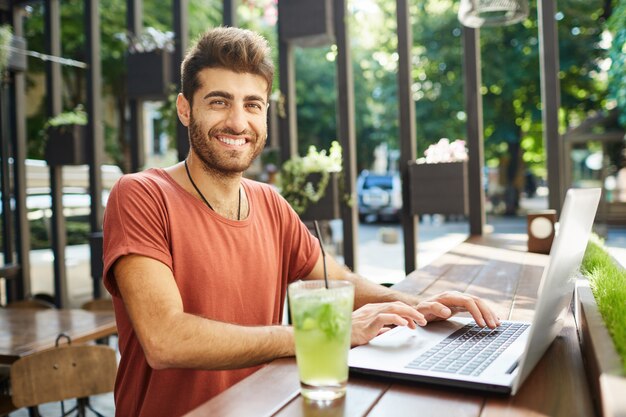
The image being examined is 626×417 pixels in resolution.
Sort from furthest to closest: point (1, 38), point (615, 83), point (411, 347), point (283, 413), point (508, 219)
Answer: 1. point (508, 219)
2. point (615, 83)
3. point (1, 38)
4. point (411, 347)
5. point (283, 413)

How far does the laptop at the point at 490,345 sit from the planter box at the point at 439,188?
2.03 m

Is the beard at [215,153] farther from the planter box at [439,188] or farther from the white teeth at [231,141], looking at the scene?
the planter box at [439,188]

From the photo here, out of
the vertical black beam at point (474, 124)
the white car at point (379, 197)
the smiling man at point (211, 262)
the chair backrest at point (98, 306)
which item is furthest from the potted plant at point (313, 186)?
the white car at point (379, 197)

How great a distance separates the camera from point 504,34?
12461 millimetres

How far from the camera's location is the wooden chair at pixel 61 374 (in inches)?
79.4

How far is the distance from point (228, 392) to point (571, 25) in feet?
41.4

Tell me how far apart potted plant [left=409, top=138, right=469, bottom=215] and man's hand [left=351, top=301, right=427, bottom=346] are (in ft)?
6.87

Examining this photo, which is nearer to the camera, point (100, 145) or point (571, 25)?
point (100, 145)

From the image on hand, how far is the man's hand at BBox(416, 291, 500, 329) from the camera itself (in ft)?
3.89

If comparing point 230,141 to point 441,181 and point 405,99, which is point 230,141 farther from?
point 405,99

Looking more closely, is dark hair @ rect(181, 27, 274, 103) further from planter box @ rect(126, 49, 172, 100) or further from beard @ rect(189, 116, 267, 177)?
planter box @ rect(126, 49, 172, 100)

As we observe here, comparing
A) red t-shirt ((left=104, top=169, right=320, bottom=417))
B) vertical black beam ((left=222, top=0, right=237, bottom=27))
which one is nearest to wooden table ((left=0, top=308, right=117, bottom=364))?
red t-shirt ((left=104, top=169, right=320, bottom=417))

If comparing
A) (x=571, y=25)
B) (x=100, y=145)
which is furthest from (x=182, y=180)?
(x=571, y=25)

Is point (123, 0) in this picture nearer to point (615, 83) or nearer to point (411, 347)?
point (615, 83)
